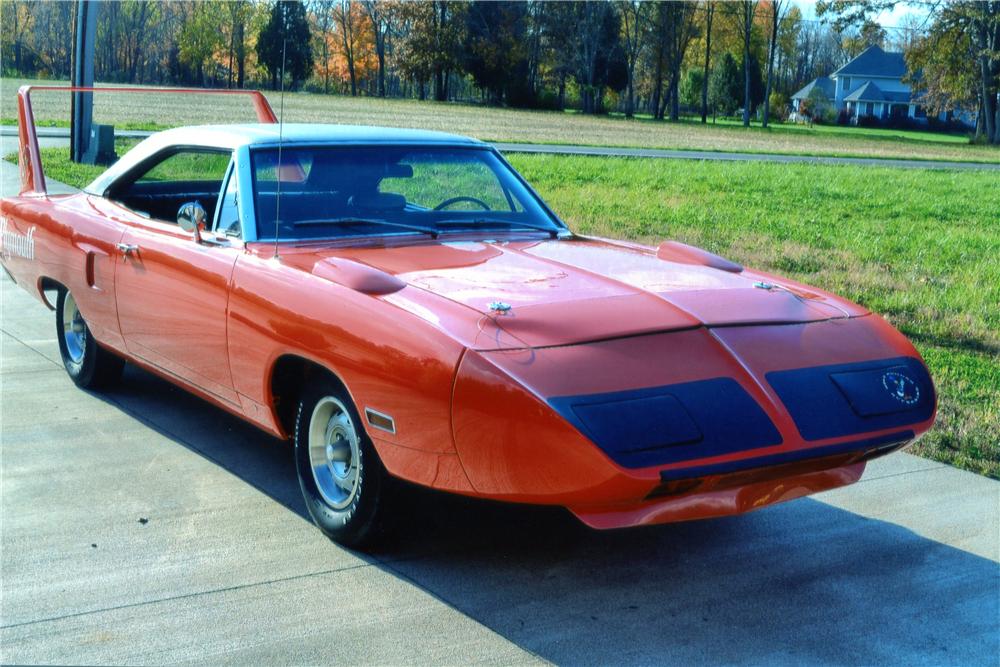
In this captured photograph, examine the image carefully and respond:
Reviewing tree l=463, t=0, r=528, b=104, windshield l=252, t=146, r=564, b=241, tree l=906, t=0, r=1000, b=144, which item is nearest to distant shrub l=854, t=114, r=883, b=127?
tree l=906, t=0, r=1000, b=144

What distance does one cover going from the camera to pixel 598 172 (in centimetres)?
2062

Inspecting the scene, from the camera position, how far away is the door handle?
514cm

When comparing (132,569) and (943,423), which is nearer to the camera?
(132,569)

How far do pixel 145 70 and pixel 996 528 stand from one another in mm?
15264

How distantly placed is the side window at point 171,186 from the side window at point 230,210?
0.63 meters

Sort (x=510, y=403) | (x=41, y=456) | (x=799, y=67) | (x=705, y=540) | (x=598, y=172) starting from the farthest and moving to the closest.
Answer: (x=799, y=67) → (x=598, y=172) → (x=41, y=456) → (x=705, y=540) → (x=510, y=403)

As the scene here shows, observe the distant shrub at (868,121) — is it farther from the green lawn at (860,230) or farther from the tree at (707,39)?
the green lawn at (860,230)

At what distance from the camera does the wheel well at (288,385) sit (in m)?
4.18

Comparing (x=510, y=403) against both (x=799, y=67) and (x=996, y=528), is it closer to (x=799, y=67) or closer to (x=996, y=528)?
(x=996, y=528)

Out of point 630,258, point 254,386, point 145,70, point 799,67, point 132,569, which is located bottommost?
point 132,569

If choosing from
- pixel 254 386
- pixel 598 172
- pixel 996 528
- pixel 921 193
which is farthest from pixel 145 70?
pixel 996 528

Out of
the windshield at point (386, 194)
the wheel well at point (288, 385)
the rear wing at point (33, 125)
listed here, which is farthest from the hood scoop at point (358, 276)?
the rear wing at point (33, 125)

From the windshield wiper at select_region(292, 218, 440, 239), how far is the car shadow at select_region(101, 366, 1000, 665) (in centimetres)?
107

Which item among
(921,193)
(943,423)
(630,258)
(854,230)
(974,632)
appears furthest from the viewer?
(921,193)
